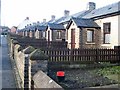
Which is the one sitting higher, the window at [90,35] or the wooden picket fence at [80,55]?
the window at [90,35]

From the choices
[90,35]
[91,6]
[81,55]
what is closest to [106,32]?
[90,35]

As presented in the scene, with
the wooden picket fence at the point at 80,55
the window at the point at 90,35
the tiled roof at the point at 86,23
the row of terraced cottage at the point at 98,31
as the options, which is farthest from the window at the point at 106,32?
the wooden picket fence at the point at 80,55

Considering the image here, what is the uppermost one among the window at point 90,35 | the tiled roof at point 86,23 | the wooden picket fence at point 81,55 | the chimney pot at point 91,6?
the chimney pot at point 91,6

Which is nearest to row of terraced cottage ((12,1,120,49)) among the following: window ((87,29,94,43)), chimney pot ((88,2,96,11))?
window ((87,29,94,43))

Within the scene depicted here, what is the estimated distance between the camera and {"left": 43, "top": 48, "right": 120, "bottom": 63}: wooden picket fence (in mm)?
13749

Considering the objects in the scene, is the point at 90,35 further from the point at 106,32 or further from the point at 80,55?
the point at 80,55

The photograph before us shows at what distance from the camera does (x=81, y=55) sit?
563 inches

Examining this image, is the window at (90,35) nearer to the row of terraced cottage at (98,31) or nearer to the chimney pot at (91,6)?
the row of terraced cottage at (98,31)

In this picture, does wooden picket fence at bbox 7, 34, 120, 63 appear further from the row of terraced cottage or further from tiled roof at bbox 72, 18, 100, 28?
tiled roof at bbox 72, 18, 100, 28

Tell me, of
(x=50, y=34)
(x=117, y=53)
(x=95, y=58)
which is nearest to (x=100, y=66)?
(x=95, y=58)

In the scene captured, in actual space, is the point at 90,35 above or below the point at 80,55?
above

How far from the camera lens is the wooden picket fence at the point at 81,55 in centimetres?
1375

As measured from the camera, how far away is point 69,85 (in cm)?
848

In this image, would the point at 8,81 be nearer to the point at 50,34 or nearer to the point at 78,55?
the point at 78,55
